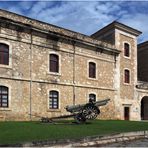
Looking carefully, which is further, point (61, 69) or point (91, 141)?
point (61, 69)

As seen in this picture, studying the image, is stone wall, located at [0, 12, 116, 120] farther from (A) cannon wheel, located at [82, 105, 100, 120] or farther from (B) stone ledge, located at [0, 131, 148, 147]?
(B) stone ledge, located at [0, 131, 148, 147]

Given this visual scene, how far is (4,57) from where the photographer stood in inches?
831

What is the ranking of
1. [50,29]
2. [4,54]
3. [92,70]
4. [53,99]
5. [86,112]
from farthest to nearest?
[92,70]
[50,29]
[53,99]
[4,54]
[86,112]

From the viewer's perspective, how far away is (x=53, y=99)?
23953 mm

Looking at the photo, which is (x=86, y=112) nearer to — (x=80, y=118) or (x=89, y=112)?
(x=89, y=112)

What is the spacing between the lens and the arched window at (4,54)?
21.0 meters

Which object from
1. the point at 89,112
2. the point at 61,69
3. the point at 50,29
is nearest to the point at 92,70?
the point at 61,69

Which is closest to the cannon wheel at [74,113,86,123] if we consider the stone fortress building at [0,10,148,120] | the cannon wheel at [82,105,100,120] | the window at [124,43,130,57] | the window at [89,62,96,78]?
the cannon wheel at [82,105,100,120]

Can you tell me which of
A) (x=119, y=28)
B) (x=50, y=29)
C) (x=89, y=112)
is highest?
(x=119, y=28)

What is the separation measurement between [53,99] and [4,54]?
5317 mm

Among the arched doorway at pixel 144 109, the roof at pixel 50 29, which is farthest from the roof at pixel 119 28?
the arched doorway at pixel 144 109

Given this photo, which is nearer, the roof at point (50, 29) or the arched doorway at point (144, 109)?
the roof at point (50, 29)

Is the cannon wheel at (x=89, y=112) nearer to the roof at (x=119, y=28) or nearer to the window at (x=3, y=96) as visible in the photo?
the window at (x=3, y=96)

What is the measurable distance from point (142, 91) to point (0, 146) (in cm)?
2453
